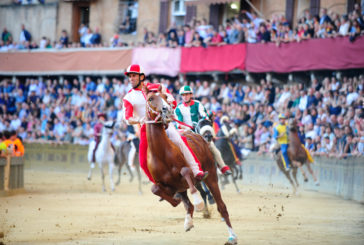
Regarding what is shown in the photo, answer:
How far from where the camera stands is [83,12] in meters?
36.6

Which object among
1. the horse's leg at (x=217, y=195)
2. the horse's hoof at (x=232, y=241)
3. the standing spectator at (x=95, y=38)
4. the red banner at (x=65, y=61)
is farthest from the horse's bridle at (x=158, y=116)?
the standing spectator at (x=95, y=38)

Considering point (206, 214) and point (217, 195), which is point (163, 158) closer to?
point (217, 195)

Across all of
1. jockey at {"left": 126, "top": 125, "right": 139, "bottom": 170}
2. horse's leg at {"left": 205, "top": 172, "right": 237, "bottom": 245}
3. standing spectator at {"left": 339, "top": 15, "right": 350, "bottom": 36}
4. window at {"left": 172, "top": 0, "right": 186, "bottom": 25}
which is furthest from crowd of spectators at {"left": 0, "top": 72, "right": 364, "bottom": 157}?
horse's leg at {"left": 205, "top": 172, "right": 237, "bottom": 245}

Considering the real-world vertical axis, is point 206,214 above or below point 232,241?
below

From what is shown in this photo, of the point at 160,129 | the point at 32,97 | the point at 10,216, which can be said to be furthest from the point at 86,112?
the point at 160,129

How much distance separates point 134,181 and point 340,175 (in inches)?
369

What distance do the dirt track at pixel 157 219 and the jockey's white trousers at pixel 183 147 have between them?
48.1 inches

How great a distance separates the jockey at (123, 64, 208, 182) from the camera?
1001 centimetres

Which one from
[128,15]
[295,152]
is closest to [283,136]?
[295,152]

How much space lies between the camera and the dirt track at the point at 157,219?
34.8 feet

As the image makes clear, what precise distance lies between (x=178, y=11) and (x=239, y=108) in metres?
10.7

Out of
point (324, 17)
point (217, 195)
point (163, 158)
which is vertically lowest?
point (217, 195)

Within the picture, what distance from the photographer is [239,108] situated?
24922 millimetres

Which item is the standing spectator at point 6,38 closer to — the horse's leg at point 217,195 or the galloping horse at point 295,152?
the galloping horse at point 295,152
